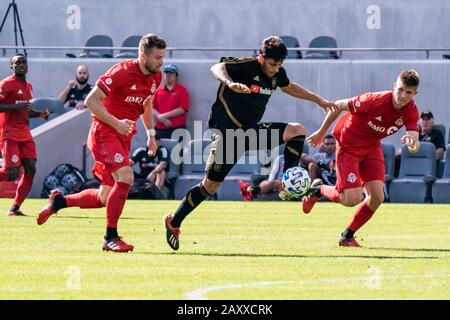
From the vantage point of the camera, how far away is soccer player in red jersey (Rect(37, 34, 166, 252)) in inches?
474

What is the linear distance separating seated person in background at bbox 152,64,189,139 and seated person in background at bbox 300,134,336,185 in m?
3.66

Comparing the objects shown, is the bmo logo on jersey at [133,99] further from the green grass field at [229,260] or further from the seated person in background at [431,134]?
the seated person in background at [431,134]

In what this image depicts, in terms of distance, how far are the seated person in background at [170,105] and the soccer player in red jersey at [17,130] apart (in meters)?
7.31

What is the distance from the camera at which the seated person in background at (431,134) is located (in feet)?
79.8

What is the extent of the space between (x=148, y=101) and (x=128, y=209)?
7801 mm

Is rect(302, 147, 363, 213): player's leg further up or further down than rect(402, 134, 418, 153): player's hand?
further down

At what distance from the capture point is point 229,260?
37.4 ft

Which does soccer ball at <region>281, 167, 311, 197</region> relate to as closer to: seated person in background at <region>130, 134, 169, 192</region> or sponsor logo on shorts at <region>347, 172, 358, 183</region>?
sponsor logo on shorts at <region>347, 172, 358, 183</region>

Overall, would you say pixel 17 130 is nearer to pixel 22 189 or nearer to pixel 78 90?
pixel 22 189

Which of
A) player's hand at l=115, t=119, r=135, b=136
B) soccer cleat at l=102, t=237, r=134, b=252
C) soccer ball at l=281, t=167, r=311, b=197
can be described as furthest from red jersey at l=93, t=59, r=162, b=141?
soccer ball at l=281, t=167, r=311, b=197

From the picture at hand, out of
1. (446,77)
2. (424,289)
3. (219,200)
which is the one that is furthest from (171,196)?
(424,289)

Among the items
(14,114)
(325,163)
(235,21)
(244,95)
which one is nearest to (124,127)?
(244,95)

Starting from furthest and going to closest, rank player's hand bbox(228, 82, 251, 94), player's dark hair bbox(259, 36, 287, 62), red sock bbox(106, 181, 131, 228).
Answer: player's dark hair bbox(259, 36, 287, 62), red sock bbox(106, 181, 131, 228), player's hand bbox(228, 82, 251, 94)

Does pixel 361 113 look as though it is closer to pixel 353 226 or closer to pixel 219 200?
pixel 353 226
